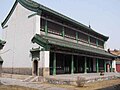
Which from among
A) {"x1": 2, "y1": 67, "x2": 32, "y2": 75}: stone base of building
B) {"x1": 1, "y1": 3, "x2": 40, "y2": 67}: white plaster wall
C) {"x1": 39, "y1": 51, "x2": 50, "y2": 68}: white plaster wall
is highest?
{"x1": 1, "y1": 3, "x2": 40, "y2": 67}: white plaster wall

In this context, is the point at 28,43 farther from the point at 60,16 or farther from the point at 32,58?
the point at 60,16

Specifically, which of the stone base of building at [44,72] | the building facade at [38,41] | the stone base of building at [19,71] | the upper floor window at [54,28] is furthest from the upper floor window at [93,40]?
the stone base of building at [44,72]

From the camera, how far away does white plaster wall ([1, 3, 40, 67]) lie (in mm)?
25094

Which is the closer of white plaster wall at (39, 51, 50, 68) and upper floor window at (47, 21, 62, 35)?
white plaster wall at (39, 51, 50, 68)

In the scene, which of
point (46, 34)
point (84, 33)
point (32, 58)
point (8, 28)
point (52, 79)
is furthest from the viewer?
point (84, 33)

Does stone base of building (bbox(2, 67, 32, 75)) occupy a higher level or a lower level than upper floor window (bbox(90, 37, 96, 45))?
lower

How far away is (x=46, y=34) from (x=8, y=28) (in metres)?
7.55

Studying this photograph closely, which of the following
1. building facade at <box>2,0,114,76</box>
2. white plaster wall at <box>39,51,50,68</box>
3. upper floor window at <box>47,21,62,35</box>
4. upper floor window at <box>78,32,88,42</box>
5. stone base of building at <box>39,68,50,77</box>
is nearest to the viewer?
stone base of building at <box>39,68,50,77</box>

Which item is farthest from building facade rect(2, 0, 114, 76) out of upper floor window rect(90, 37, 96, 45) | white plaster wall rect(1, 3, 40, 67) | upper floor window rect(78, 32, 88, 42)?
upper floor window rect(90, 37, 96, 45)

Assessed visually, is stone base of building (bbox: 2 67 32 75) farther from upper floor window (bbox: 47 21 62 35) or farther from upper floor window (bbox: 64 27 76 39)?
upper floor window (bbox: 64 27 76 39)

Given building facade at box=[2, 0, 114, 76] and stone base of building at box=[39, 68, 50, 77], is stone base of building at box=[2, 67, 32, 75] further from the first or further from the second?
stone base of building at box=[39, 68, 50, 77]

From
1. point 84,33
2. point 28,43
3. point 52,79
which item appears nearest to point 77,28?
point 84,33

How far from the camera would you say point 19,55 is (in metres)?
26.6

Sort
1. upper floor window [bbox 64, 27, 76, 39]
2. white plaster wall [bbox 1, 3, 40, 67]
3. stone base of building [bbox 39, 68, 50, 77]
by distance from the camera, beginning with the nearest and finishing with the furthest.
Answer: stone base of building [bbox 39, 68, 50, 77]
white plaster wall [bbox 1, 3, 40, 67]
upper floor window [bbox 64, 27, 76, 39]
